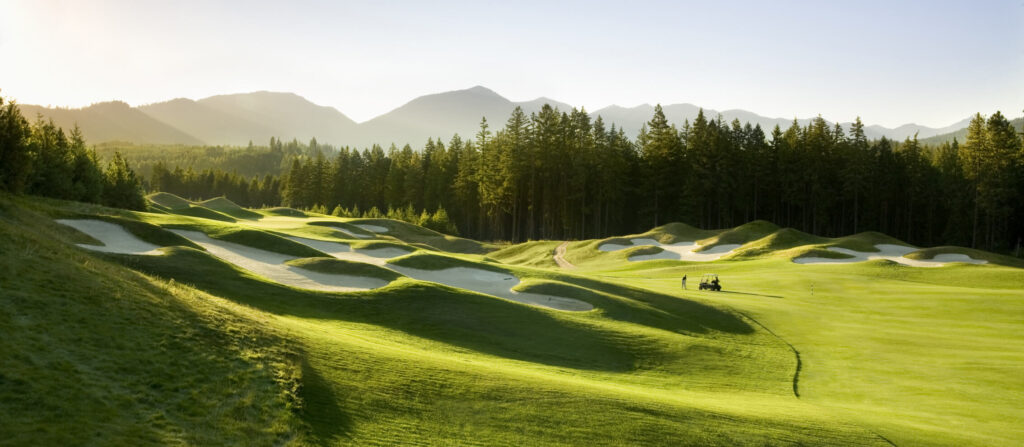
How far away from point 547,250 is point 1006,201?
179 ft

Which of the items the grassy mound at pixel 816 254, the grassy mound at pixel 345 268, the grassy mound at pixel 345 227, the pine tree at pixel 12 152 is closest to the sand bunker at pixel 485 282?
the grassy mound at pixel 345 268

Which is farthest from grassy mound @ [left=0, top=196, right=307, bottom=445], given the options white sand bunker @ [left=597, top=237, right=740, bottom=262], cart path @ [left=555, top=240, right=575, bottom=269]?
white sand bunker @ [left=597, top=237, right=740, bottom=262]

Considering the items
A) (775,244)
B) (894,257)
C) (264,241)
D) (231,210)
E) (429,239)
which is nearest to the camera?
(264,241)

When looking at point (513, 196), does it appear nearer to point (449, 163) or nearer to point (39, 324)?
point (449, 163)

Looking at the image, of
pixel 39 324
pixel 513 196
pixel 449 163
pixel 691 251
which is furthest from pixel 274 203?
pixel 39 324

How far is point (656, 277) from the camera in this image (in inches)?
1783

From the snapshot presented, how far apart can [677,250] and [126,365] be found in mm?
56540

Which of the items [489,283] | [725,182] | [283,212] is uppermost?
[725,182]

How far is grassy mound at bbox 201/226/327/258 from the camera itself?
96.4 ft

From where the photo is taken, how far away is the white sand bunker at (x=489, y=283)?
79.8 feet

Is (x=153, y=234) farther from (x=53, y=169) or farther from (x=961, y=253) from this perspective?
(x=961, y=253)

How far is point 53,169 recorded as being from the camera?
3500 centimetres

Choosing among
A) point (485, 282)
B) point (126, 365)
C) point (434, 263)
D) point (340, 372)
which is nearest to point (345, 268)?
point (485, 282)

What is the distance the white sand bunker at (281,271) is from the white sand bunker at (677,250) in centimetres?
3653
